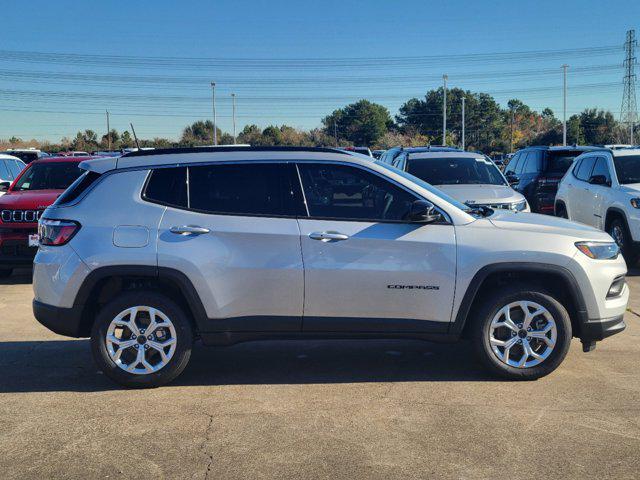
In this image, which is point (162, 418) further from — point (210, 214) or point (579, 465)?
point (579, 465)

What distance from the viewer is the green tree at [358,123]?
248ft

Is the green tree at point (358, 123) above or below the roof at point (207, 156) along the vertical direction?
above

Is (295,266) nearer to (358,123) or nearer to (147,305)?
(147,305)

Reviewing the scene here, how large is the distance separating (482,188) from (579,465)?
7338mm

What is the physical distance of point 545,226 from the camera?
5.62 meters

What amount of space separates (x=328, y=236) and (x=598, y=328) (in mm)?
2254

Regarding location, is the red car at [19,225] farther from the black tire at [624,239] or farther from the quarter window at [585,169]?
the quarter window at [585,169]

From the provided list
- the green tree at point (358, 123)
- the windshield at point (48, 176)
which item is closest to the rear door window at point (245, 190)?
the windshield at point (48, 176)

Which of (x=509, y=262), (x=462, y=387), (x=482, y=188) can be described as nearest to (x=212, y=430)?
(x=462, y=387)

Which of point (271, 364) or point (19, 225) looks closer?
point (271, 364)

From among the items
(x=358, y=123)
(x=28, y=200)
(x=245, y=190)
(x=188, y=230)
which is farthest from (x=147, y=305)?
(x=358, y=123)

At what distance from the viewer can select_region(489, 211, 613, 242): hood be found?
18.2 feet

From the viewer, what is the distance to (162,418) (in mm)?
4902

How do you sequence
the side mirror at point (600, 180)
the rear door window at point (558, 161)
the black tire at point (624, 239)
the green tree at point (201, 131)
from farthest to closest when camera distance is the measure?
the green tree at point (201, 131)
the rear door window at point (558, 161)
the side mirror at point (600, 180)
the black tire at point (624, 239)
